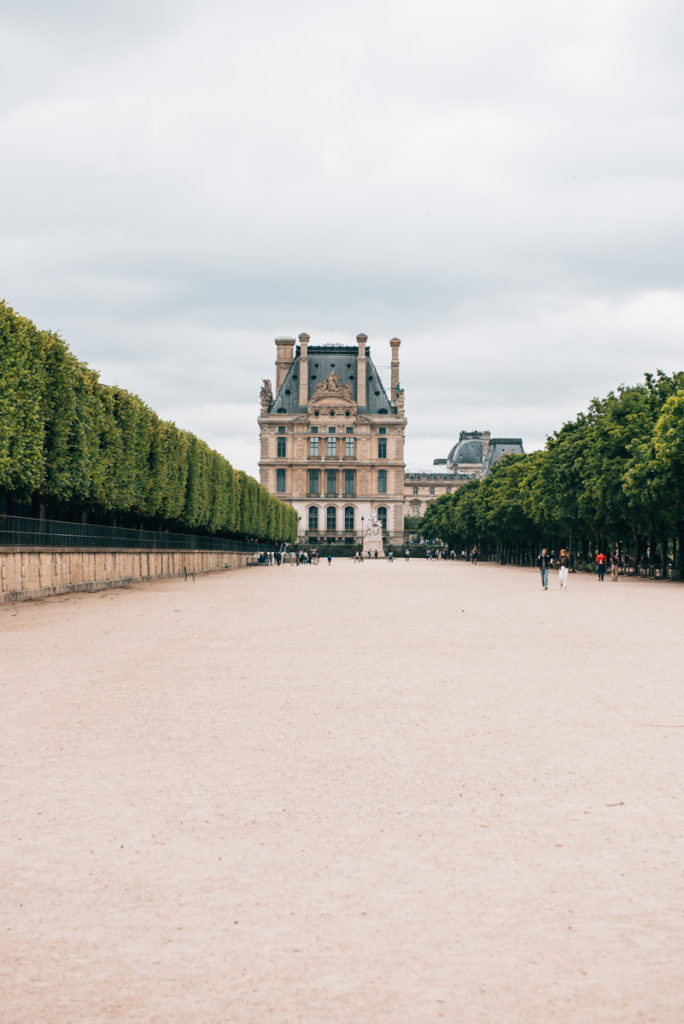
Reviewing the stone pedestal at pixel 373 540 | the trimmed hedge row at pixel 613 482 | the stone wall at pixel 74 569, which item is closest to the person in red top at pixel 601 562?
the trimmed hedge row at pixel 613 482

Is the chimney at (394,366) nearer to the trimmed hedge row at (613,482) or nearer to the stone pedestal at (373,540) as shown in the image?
the stone pedestal at (373,540)

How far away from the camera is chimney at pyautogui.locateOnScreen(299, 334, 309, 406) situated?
598 feet

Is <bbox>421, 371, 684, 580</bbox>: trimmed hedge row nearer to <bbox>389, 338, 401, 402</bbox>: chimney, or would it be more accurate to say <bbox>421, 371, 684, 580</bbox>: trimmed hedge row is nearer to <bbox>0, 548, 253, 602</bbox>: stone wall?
<bbox>0, 548, 253, 602</bbox>: stone wall

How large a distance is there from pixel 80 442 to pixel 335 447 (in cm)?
14439

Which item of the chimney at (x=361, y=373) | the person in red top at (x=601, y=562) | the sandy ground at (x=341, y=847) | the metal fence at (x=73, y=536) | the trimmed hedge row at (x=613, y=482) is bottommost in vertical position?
the sandy ground at (x=341, y=847)

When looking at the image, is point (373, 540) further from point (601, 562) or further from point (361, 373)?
point (601, 562)

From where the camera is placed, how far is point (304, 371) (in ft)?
598

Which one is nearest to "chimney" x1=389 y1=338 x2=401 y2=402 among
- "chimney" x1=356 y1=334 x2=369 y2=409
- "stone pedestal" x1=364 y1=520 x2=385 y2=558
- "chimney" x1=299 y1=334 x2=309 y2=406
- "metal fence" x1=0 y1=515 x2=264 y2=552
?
"chimney" x1=356 y1=334 x2=369 y2=409

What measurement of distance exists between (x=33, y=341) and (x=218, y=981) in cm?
3296

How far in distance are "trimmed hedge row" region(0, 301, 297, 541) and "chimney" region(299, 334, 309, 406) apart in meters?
117

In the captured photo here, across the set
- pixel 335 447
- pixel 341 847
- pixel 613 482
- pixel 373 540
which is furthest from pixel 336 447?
pixel 341 847

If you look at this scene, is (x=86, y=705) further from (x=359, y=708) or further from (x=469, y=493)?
(x=469, y=493)

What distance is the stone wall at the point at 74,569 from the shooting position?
30.7 m

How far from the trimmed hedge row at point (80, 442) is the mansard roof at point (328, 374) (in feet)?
391
